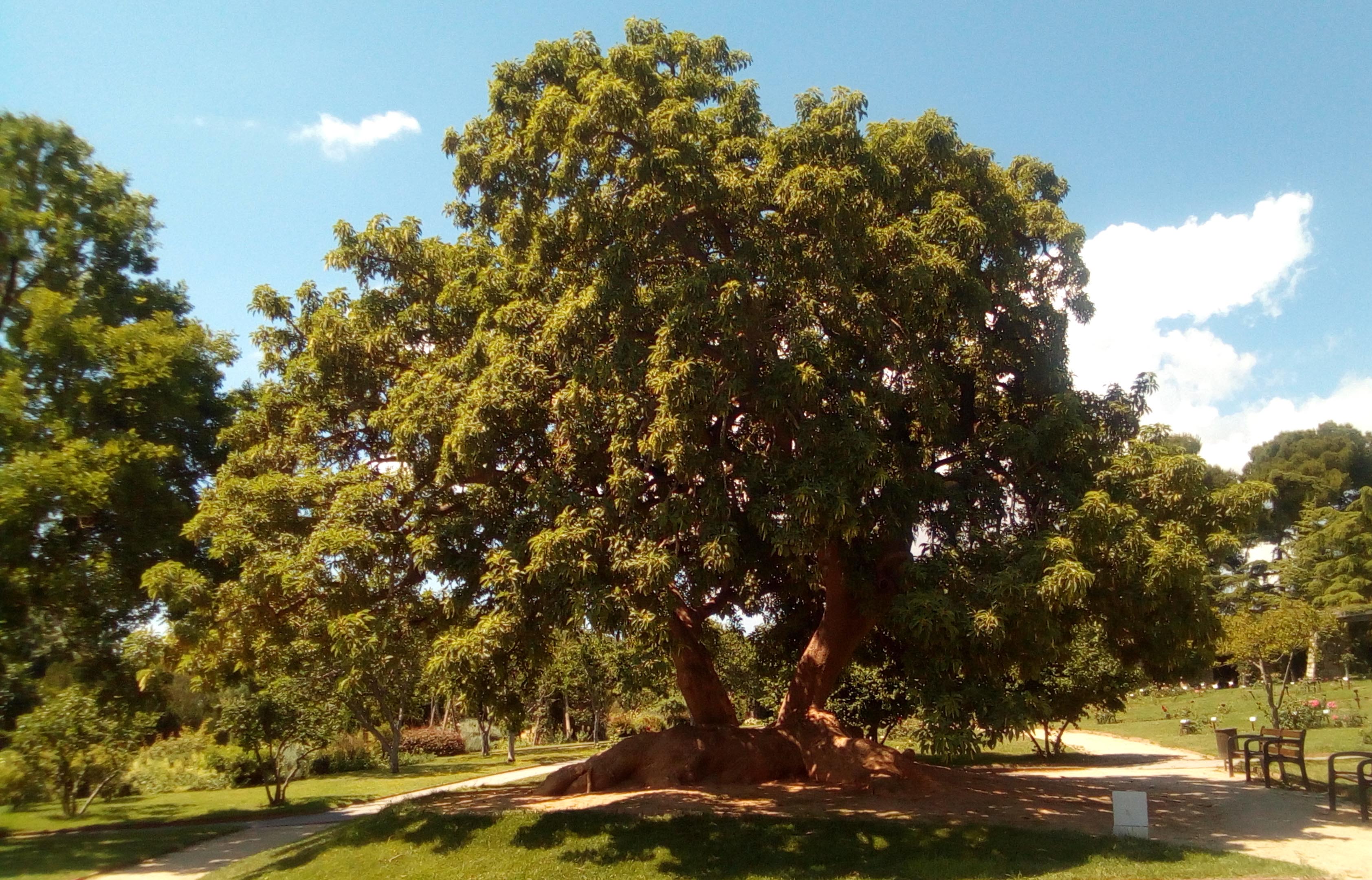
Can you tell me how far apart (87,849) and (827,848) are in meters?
13.6

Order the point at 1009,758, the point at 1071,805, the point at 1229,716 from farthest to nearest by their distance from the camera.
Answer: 1. the point at 1229,716
2. the point at 1009,758
3. the point at 1071,805

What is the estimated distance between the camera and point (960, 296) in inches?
497

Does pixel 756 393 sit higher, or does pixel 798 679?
pixel 756 393

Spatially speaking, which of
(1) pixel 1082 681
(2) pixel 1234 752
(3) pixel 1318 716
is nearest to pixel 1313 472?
(3) pixel 1318 716

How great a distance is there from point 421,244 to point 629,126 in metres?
5.01

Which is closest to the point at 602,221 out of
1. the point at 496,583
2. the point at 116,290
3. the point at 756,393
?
the point at 756,393

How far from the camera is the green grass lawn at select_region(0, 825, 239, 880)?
44.0 ft

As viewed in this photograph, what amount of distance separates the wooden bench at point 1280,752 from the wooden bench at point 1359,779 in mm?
482

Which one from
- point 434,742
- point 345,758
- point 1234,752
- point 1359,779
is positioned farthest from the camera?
point 434,742

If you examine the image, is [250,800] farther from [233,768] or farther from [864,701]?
[864,701]

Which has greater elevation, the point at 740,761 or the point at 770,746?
the point at 770,746

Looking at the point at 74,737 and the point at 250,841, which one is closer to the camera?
the point at 250,841

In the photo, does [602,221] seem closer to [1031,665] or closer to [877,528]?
[877,528]

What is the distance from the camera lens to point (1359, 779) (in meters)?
11.1
